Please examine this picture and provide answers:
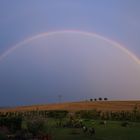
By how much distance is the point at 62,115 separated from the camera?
5144cm

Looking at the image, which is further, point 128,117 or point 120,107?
point 120,107

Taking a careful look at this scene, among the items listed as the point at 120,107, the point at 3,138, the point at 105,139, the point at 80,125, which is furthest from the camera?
the point at 120,107

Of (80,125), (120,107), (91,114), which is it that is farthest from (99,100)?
(80,125)

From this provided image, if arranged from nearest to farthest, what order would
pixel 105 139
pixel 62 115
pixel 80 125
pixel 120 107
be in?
pixel 105 139 → pixel 80 125 → pixel 62 115 → pixel 120 107

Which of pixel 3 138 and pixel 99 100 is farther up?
pixel 99 100

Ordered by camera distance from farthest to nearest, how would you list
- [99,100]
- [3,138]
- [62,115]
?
[99,100] < [62,115] < [3,138]

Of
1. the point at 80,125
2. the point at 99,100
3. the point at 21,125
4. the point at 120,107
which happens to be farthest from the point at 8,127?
the point at 99,100

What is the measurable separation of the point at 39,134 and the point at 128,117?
2740cm

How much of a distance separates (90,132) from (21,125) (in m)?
4.86

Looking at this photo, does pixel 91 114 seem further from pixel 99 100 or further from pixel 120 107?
pixel 99 100

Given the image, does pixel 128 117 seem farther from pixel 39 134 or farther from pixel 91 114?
pixel 39 134

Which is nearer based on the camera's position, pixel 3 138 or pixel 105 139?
pixel 3 138

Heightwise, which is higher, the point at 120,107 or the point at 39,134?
the point at 120,107

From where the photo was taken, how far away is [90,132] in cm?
3225
